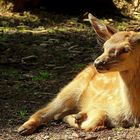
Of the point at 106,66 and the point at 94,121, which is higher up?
the point at 106,66

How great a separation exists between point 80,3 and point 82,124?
9.38 metres

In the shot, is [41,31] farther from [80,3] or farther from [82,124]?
[82,124]

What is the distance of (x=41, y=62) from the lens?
37.1ft

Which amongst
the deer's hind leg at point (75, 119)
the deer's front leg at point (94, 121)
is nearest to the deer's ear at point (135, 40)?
the deer's front leg at point (94, 121)

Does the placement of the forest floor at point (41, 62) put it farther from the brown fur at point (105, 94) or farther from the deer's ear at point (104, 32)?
the deer's ear at point (104, 32)

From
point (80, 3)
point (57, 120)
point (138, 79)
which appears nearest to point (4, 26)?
point (80, 3)

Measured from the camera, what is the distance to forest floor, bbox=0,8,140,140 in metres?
6.94

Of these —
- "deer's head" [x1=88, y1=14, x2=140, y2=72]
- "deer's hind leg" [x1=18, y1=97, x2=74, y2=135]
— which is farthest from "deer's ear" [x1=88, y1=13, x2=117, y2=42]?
"deer's hind leg" [x1=18, y1=97, x2=74, y2=135]

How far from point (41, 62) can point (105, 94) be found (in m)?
4.22

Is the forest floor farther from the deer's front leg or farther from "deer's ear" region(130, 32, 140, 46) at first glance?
"deer's ear" region(130, 32, 140, 46)

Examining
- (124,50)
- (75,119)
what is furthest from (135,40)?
(75,119)

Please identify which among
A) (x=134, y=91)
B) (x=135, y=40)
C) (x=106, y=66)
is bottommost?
(x=134, y=91)

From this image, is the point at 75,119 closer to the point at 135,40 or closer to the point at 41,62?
the point at 135,40

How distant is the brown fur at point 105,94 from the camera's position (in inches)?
257
